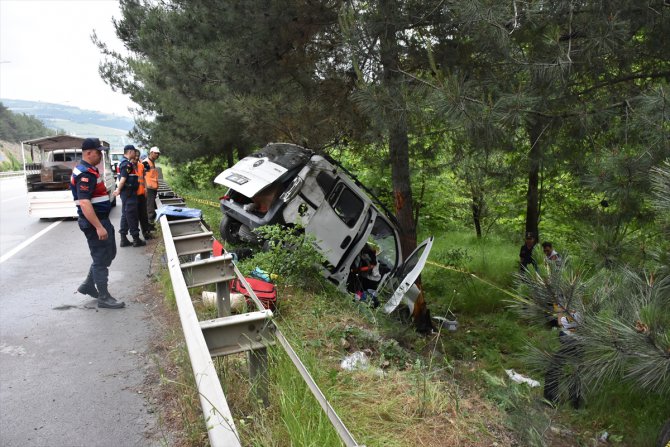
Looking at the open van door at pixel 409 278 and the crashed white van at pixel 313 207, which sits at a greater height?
the crashed white van at pixel 313 207

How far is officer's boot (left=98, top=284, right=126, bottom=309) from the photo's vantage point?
6344 mm

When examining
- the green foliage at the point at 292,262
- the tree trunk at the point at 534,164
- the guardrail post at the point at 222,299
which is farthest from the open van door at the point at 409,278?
the guardrail post at the point at 222,299

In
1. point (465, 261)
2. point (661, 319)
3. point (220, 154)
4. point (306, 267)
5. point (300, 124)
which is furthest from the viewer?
point (220, 154)

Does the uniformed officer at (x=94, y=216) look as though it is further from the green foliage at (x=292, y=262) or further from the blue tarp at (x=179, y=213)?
the green foliage at (x=292, y=262)

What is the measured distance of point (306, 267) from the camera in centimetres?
648

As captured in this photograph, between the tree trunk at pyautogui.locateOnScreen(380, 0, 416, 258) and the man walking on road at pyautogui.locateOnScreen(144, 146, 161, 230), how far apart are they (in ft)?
16.5

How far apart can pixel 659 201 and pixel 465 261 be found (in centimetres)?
1008

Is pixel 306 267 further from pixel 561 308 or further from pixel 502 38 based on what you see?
pixel 561 308

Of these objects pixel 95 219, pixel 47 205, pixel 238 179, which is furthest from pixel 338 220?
pixel 47 205

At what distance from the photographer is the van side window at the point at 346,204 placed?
8.42 meters

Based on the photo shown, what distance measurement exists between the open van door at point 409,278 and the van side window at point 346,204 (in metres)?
1.12

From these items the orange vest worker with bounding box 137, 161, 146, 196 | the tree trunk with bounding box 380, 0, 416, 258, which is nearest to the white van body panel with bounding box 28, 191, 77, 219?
the orange vest worker with bounding box 137, 161, 146, 196

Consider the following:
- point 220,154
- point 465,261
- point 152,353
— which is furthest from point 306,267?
point 220,154

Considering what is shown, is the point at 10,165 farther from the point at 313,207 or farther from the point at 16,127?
the point at 313,207
